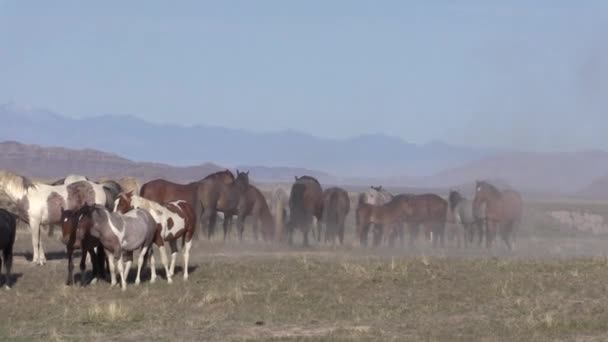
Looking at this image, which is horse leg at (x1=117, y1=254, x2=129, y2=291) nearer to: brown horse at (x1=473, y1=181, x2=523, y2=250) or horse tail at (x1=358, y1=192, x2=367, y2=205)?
brown horse at (x1=473, y1=181, x2=523, y2=250)

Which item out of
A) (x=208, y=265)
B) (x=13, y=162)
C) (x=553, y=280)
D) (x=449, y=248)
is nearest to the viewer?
(x=553, y=280)

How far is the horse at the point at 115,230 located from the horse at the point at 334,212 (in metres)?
16.2

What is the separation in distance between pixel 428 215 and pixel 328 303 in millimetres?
19512

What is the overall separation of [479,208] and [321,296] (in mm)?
19305

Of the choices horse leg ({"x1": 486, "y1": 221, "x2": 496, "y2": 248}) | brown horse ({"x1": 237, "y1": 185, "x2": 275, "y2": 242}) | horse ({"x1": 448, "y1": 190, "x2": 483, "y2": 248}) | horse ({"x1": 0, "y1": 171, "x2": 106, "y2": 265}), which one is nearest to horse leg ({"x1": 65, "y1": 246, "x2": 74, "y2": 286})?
horse ({"x1": 0, "y1": 171, "x2": 106, "y2": 265})

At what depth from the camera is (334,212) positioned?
3688 cm

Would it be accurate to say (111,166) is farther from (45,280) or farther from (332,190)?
(45,280)

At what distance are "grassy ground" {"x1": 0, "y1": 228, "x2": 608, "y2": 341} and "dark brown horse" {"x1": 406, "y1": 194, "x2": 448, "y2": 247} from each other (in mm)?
13474

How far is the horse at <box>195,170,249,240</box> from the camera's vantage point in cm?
3294

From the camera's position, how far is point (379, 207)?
37.5 metres

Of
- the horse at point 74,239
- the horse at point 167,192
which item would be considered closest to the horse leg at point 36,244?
the horse at point 74,239

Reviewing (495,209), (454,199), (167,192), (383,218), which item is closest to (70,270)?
(167,192)

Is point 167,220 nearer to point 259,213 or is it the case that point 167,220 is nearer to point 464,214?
point 259,213

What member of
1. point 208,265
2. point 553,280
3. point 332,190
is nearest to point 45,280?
point 208,265
